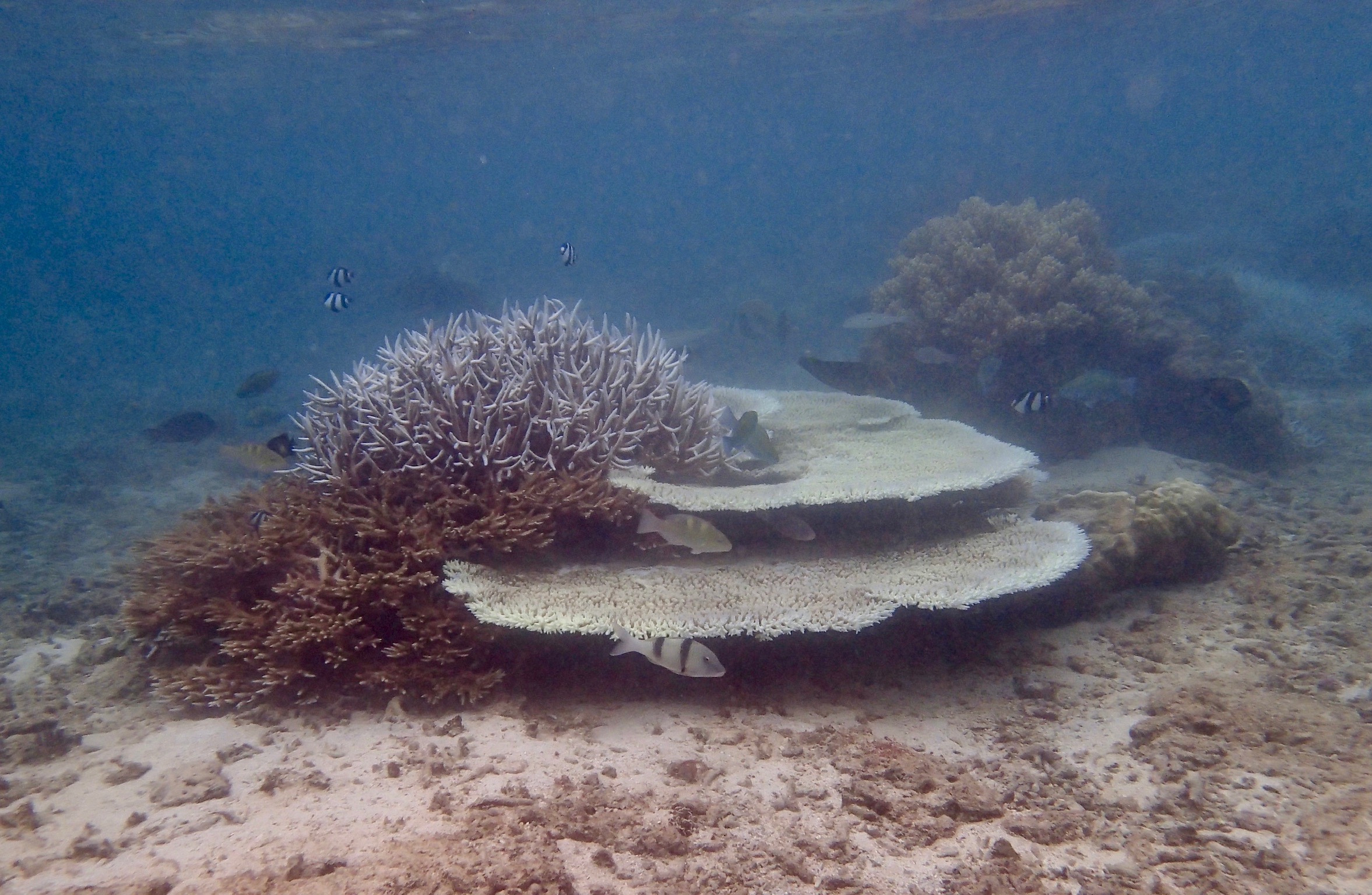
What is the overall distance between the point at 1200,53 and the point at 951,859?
57.4 metres

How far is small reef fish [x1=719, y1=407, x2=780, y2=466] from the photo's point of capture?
17.2 feet

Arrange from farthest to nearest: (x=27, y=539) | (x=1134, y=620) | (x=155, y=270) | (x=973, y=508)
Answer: (x=155, y=270), (x=27, y=539), (x=973, y=508), (x=1134, y=620)

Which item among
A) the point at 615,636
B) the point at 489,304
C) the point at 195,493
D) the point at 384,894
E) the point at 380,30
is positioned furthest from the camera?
the point at 380,30

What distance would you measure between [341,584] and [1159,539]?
5.43 meters

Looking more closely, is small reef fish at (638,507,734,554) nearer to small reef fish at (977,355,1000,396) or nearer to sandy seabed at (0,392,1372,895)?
sandy seabed at (0,392,1372,895)

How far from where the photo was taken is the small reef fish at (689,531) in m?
3.77

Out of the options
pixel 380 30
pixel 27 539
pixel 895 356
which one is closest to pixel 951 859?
pixel 895 356

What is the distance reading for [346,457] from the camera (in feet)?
14.9

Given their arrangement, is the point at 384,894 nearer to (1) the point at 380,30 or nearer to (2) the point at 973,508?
(2) the point at 973,508

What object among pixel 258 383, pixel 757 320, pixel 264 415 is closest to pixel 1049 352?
pixel 757 320

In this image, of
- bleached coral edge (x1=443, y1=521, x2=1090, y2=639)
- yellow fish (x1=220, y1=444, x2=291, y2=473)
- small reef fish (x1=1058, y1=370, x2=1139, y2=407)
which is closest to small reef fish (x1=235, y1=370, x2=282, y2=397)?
yellow fish (x1=220, y1=444, x2=291, y2=473)

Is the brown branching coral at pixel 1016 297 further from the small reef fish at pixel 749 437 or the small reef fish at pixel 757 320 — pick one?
the small reef fish at pixel 749 437

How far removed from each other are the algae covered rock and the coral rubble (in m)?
4.16

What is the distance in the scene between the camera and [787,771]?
3.13 meters
